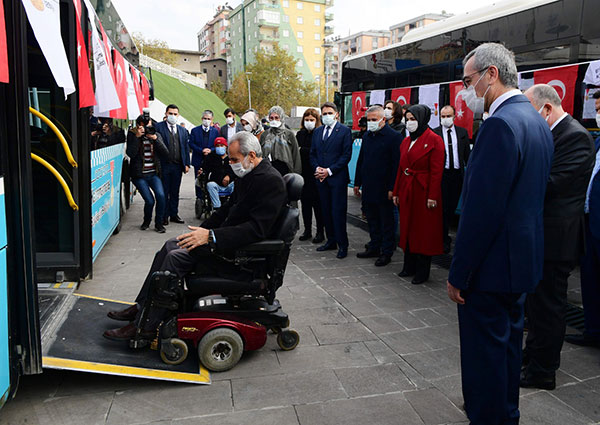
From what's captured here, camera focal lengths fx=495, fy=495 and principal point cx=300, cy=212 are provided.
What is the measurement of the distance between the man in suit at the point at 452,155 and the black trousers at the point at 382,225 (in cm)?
88

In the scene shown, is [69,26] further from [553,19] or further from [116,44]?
[553,19]

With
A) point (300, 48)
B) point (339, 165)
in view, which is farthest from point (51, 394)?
point (300, 48)

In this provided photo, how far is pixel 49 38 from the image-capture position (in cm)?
338

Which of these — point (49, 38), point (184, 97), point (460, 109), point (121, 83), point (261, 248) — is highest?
point (184, 97)

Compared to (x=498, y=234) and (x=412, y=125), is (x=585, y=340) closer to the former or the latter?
(x=498, y=234)

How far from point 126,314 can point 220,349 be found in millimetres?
889

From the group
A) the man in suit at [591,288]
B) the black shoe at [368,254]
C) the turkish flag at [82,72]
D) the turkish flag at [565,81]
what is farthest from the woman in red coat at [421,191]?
the turkish flag at [82,72]

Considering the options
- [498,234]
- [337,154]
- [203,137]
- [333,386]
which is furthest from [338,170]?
[498,234]

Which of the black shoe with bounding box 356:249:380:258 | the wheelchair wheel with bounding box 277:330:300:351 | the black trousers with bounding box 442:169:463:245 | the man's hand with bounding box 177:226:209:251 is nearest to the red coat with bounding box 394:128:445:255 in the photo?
the black shoe with bounding box 356:249:380:258

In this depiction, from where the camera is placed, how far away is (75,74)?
482 cm

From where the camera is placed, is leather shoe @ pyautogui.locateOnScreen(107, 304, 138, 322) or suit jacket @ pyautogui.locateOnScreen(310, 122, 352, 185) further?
suit jacket @ pyautogui.locateOnScreen(310, 122, 352, 185)

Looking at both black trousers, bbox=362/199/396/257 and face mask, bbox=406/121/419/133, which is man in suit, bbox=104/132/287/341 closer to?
face mask, bbox=406/121/419/133

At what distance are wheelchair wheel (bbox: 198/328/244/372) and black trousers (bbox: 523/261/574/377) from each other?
204 cm

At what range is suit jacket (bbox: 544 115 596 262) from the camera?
11.1ft
